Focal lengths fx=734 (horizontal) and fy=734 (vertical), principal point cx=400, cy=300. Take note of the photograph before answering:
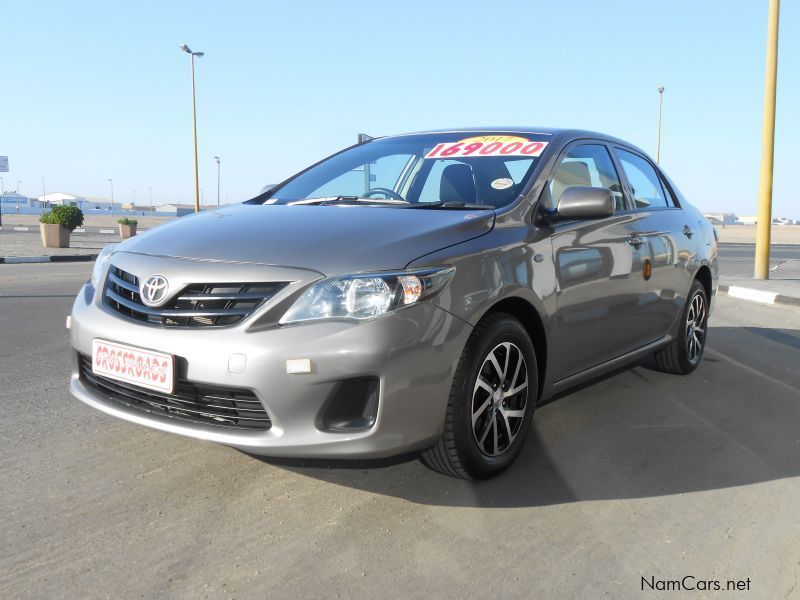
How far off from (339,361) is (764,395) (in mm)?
3311

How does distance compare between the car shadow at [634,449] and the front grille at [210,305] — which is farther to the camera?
the car shadow at [634,449]

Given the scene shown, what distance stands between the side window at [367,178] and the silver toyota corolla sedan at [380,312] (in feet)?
0.09

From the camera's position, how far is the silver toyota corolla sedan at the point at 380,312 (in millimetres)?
2500

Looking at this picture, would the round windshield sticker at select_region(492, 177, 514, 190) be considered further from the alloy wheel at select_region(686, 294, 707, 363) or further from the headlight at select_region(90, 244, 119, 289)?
the alloy wheel at select_region(686, 294, 707, 363)

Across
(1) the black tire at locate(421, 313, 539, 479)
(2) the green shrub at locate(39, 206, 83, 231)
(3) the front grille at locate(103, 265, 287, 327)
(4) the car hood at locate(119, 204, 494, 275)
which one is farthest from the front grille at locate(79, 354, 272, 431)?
(2) the green shrub at locate(39, 206, 83, 231)

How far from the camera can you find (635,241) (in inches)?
161

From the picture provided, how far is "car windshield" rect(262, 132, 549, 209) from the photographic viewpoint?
3.52m

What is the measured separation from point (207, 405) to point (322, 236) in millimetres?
773

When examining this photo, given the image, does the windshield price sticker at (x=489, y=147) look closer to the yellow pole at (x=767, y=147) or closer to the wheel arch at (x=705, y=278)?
the wheel arch at (x=705, y=278)

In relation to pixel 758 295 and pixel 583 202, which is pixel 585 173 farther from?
pixel 758 295

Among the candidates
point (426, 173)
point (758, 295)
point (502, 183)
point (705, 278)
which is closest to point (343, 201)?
point (426, 173)

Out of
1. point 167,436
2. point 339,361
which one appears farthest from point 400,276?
point 167,436

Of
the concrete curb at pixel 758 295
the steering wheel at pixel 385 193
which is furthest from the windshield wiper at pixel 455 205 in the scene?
the concrete curb at pixel 758 295

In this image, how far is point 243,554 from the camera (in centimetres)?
236
